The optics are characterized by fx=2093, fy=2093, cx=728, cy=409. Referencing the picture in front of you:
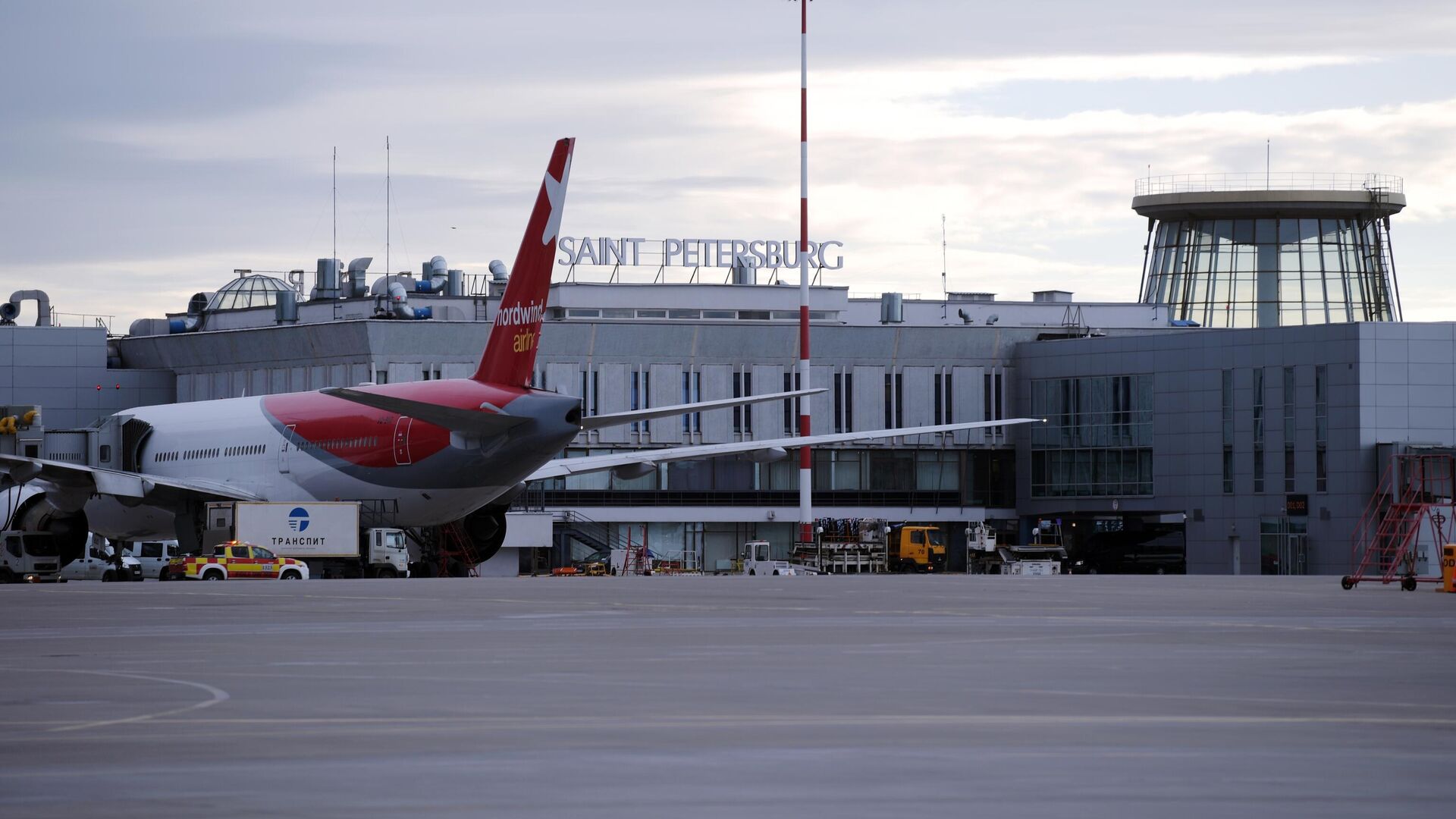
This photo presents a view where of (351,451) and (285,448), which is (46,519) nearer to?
(285,448)

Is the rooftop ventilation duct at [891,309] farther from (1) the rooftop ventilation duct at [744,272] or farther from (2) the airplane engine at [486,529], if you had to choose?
(2) the airplane engine at [486,529]

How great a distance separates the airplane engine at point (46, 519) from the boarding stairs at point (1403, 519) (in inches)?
1475

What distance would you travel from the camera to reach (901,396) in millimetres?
122438

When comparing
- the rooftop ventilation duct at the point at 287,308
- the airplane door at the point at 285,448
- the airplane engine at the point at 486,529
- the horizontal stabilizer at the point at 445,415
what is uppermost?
the rooftop ventilation duct at the point at 287,308

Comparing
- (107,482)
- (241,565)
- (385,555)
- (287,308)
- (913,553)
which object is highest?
(287,308)

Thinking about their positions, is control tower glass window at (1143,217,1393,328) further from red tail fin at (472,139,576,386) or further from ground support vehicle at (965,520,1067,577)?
red tail fin at (472,139,576,386)

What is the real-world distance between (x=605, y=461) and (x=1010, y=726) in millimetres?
56069

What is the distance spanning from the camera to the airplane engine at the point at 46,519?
6431 centimetres

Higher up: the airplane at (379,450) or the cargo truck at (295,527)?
the airplane at (379,450)

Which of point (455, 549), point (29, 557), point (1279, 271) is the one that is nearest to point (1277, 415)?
point (1279, 271)

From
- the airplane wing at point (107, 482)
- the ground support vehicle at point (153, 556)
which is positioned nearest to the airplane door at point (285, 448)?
the airplane wing at point (107, 482)

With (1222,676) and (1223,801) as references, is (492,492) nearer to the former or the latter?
(1222,676)

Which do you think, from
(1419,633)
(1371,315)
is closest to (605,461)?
(1419,633)

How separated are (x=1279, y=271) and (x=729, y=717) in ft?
486
